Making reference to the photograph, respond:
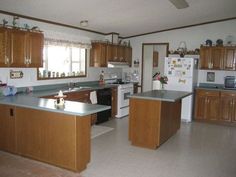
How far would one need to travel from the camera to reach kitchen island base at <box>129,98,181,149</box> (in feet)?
14.3

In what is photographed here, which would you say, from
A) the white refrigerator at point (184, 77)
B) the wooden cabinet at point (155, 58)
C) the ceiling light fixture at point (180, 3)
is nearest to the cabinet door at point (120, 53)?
the white refrigerator at point (184, 77)

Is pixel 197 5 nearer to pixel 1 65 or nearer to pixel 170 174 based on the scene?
pixel 170 174

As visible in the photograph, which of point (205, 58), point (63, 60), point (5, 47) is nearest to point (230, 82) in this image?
point (205, 58)

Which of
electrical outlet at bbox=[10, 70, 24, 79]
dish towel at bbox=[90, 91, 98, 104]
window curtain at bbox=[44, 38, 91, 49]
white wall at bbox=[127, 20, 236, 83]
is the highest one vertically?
white wall at bbox=[127, 20, 236, 83]

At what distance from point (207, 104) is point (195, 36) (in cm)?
199

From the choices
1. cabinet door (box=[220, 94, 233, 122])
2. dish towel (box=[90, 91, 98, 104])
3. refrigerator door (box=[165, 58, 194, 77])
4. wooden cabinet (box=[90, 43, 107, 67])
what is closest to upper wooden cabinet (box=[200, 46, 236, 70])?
refrigerator door (box=[165, 58, 194, 77])

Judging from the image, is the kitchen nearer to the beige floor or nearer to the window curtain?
the window curtain

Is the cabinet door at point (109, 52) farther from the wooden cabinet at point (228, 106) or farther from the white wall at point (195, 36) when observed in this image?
the wooden cabinet at point (228, 106)

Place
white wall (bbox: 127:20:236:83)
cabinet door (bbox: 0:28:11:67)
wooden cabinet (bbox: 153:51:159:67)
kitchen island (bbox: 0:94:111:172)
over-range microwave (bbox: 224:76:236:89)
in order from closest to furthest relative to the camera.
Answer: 1. kitchen island (bbox: 0:94:111:172)
2. cabinet door (bbox: 0:28:11:67)
3. over-range microwave (bbox: 224:76:236:89)
4. white wall (bbox: 127:20:236:83)
5. wooden cabinet (bbox: 153:51:159:67)

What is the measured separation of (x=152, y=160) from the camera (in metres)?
3.92

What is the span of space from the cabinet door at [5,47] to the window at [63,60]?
3.89ft

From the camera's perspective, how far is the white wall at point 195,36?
6.71 metres

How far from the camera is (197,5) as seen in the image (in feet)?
16.3

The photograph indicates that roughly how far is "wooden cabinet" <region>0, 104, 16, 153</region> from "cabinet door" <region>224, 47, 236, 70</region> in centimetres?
526
